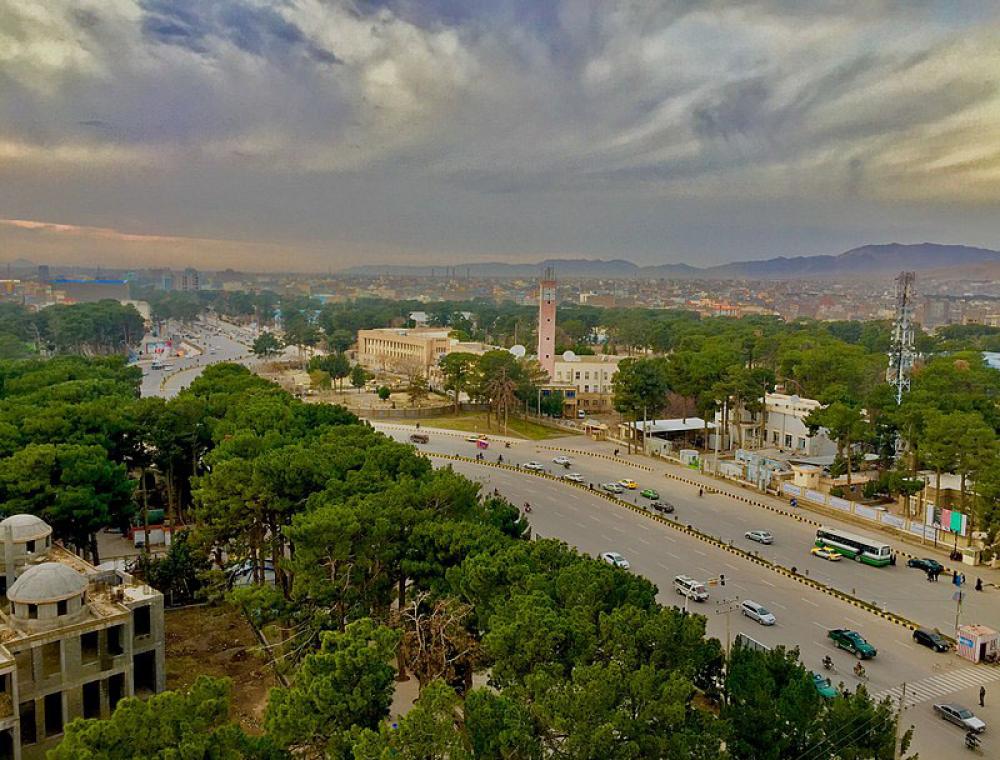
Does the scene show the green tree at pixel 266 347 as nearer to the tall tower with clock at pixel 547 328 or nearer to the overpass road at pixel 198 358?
the overpass road at pixel 198 358

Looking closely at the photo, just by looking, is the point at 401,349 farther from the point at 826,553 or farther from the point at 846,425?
the point at 826,553

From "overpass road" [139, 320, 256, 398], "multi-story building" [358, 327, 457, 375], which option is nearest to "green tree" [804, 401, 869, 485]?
"overpass road" [139, 320, 256, 398]

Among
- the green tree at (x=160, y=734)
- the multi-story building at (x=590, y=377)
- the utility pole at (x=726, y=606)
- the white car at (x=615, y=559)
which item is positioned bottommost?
the utility pole at (x=726, y=606)

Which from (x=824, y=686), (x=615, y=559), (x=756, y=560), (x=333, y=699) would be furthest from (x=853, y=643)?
(x=333, y=699)

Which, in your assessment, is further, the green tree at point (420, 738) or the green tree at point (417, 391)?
the green tree at point (417, 391)

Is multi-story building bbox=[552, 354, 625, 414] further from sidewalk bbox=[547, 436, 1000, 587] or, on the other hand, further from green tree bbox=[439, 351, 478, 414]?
sidewalk bbox=[547, 436, 1000, 587]

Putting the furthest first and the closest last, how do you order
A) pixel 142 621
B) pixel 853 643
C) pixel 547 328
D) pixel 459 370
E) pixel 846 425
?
pixel 547 328 → pixel 459 370 → pixel 846 425 → pixel 853 643 → pixel 142 621

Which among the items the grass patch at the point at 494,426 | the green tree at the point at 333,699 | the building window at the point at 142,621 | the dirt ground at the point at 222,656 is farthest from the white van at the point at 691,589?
the grass patch at the point at 494,426
